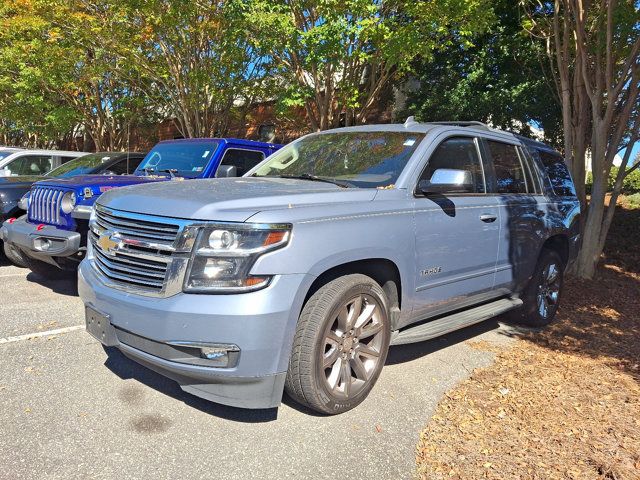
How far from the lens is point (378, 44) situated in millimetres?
9320

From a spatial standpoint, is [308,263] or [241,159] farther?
[241,159]

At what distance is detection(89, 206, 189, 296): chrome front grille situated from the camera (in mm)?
2766

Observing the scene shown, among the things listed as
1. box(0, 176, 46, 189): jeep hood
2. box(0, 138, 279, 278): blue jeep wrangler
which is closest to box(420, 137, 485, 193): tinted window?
box(0, 138, 279, 278): blue jeep wrangler

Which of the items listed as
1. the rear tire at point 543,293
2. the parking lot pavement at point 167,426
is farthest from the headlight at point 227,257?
the rear tire at point 543,293

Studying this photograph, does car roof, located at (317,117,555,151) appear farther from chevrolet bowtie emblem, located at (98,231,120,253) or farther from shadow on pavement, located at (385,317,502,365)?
chevrolet bowtie emblem, located at (98,231,120,253)

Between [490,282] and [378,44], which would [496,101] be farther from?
[490,282]

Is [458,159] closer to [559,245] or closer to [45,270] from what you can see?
[559,245]

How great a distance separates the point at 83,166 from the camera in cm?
782

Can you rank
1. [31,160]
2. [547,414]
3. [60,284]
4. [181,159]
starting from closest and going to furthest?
[547,414] < [60,284] < [181,159] < [31,160]

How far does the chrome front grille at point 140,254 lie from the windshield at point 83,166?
16.0 feet

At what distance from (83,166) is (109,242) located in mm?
5351

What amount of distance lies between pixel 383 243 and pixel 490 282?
63.3 inches

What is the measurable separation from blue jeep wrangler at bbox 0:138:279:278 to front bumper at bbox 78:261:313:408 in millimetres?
2546

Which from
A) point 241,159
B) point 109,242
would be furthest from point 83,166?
point 109,242
